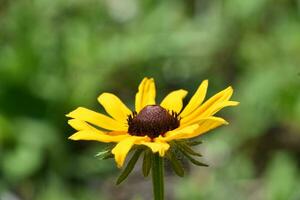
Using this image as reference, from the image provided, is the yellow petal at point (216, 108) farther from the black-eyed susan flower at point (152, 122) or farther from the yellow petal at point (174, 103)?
the yellow petal at point (174, 103)

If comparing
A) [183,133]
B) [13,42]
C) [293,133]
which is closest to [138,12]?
[13,42]

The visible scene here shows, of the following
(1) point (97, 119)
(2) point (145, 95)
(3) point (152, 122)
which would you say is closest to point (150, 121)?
(3) point (152, 122)

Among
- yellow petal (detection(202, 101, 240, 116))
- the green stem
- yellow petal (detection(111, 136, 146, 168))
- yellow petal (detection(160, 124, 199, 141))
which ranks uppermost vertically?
yellow petal (detection(202, 101, 240, 116))

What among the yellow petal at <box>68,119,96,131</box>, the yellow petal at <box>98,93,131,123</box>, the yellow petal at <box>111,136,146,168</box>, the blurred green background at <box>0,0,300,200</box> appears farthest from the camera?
the blurred green background at <box>0,0,300,200</box>

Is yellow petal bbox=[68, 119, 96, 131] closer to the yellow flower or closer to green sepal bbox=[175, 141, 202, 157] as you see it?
the yellow flower

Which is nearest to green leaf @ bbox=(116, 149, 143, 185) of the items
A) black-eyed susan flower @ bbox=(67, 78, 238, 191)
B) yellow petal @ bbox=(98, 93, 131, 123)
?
black-eyed susan flower @ bbox=(67, 78, 238, 191)

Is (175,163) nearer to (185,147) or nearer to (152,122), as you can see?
(185,147)
